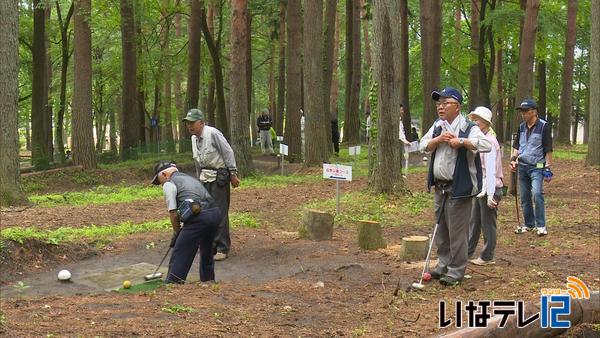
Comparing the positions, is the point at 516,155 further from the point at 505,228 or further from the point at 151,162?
the point at 151,162

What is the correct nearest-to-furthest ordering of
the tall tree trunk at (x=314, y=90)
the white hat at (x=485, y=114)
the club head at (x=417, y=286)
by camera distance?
the club head at (x=417, y=286), the white hat at (x=485, y=114), the tall tree trunk at (x=314, y=90)

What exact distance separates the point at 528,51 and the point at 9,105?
14.1 m

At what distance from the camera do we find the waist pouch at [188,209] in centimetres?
749

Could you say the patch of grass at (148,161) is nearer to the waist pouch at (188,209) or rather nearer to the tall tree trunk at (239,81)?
the tall tree trunk at (239,81)

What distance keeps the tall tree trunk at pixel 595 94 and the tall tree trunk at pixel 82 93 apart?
14.8 m

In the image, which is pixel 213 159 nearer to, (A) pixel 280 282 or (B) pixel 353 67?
(A) pixel 280 282

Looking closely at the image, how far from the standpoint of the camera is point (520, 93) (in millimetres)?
19734

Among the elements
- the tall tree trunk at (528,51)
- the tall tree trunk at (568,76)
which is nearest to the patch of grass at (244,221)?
the tall tree trunk at (528,51)

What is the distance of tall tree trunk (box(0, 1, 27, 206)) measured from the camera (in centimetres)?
1334

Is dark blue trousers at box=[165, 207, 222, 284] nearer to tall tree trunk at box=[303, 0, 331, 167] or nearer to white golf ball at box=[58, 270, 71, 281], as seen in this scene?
white golf ball at box=[58, 270, 71, 281]

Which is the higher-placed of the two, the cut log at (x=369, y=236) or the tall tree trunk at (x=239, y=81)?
the tall tree trunk at (x=239, y=81)

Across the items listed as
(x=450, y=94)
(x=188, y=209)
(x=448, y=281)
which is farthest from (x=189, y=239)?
(x=450, y=94)

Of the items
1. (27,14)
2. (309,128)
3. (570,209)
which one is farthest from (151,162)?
(570,209)

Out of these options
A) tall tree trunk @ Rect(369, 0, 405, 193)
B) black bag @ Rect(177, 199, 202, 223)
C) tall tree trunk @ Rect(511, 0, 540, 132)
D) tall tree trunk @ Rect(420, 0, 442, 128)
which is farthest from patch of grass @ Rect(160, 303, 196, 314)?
tall tree trunk @ Rect(420, 0, 442, 128)
